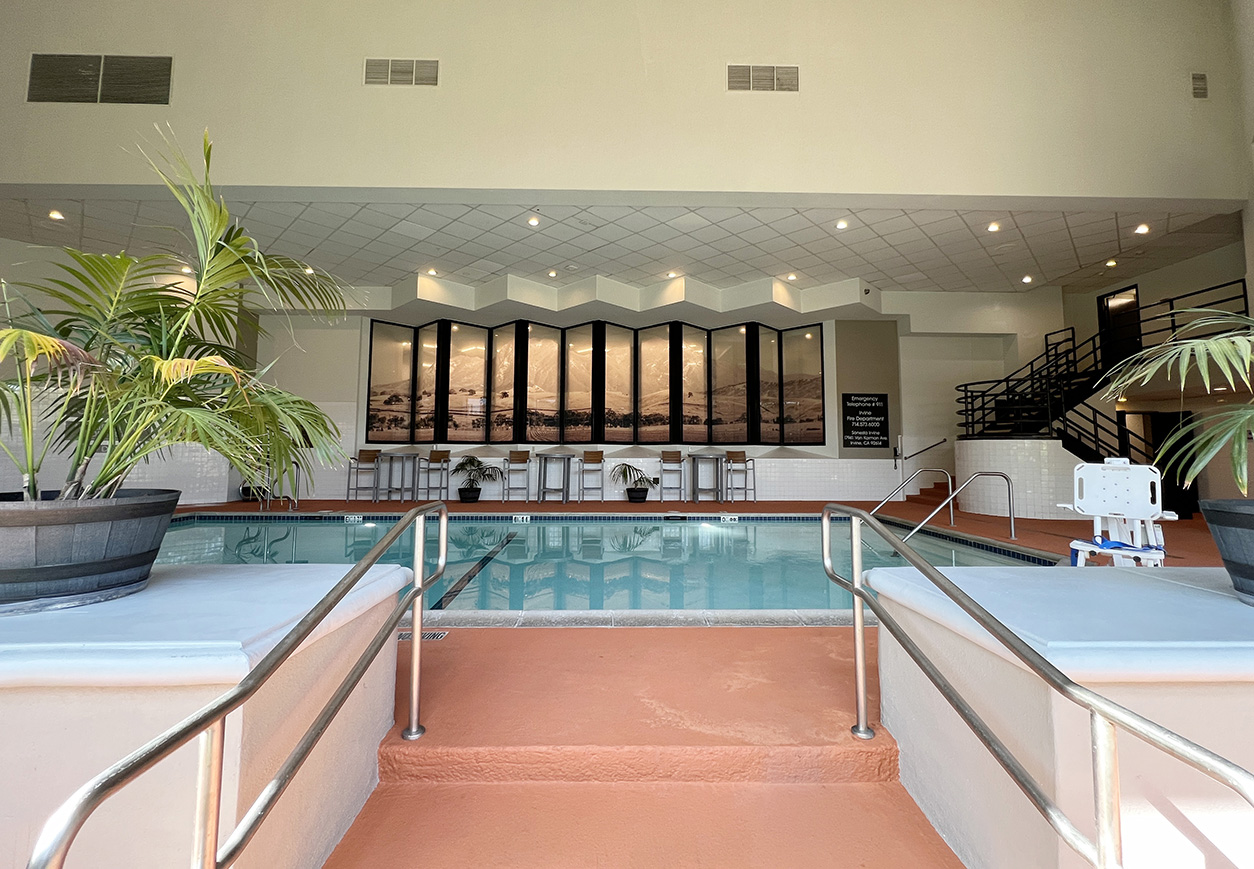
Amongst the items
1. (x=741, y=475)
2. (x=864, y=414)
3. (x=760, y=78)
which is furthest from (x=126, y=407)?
(x=864, y=414)

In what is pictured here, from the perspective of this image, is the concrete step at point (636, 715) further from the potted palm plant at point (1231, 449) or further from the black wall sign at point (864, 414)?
the black wall sign at point (864, 414)

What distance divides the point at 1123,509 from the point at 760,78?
5104 millimetres

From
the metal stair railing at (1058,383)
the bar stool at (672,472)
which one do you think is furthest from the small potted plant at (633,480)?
the metal stair railing at (1058,383)

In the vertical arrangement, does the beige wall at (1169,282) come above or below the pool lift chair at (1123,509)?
above

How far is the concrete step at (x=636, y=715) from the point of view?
1.60 metres

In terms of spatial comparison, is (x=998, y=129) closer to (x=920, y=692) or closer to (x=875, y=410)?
(x=875, y=410)

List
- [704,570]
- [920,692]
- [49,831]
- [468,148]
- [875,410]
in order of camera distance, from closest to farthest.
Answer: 1. [49,831]
2. [920,692]
3. [704,570]
4. [468,148]
5. [875,410]

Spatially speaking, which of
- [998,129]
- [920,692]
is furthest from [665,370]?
[920,692]

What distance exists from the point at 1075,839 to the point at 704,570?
12.8ft

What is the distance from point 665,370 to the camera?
33.7 ft

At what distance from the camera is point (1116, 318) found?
880 centimetres

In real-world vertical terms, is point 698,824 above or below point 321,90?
below

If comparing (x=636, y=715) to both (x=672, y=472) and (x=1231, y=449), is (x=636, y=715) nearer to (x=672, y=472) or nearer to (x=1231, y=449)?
(x=1231, y=449)

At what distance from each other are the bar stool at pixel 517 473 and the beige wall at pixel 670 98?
16.8 feet
